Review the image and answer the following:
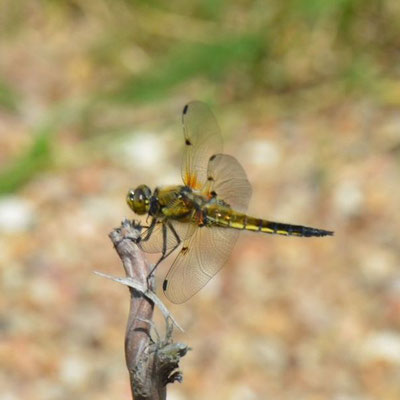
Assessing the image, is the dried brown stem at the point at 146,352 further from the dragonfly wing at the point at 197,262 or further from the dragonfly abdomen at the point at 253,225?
the dragonfly abdomen at the point at 253,225

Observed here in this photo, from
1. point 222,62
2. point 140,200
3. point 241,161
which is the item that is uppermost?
point 222,62

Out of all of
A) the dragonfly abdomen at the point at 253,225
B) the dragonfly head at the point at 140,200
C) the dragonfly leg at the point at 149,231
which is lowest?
the dragonfly leg at the point at 149,231

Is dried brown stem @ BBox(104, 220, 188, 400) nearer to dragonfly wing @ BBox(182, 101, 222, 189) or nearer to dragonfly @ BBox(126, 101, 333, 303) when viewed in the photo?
dragonfly @ BBox(126, 101, 333, 303)

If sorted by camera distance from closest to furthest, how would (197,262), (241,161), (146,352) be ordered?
(146,352)
(197,262)
(241,161)

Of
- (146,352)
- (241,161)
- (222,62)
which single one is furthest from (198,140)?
(222,62)

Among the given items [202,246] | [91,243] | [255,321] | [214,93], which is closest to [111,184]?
[91,243]

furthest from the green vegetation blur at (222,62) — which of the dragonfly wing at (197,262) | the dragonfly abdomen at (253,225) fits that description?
the dragonfly wing at (197,262)

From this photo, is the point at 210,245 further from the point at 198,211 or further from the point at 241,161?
the point at 241,161
